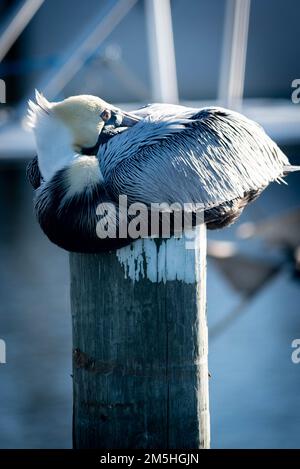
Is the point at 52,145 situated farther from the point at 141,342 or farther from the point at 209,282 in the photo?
the point at 209,282

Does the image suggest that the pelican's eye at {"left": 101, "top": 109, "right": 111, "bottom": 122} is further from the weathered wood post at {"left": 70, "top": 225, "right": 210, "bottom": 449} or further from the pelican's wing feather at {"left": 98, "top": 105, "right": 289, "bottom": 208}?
the weathered wood post at {"left": 70, "top": 225, "right": 210, "bottom": 449}

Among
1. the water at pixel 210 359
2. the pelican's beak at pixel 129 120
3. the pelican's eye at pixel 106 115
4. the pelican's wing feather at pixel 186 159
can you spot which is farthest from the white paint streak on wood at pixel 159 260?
the water at pixel 210 359

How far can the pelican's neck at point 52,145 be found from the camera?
4402 millimetres

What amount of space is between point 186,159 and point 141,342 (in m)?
0.71

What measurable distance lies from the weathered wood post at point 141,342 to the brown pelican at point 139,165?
127mm

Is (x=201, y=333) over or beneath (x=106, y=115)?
beneath

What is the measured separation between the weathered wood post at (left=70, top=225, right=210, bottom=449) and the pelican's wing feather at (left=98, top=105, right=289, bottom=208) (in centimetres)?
17

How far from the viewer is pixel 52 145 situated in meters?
4.50

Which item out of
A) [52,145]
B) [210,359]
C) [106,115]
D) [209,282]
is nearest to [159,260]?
[52,145]

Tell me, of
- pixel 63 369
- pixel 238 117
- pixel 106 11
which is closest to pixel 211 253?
pixel 63 369

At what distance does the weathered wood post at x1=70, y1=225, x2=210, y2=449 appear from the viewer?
4121mm

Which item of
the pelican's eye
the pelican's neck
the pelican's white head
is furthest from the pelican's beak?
the pelican's neck

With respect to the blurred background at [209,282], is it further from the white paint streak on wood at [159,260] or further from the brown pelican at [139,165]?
the white paint streak on wood at [159,260]

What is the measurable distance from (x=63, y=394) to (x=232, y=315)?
2.90 m
